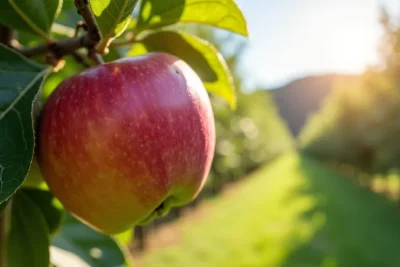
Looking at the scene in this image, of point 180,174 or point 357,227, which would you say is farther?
point 357,227

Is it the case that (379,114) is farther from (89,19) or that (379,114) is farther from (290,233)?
(89,19)

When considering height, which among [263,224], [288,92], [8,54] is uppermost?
[8,54]

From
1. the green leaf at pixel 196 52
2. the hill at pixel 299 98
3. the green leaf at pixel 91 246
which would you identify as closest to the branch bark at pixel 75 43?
the green leaf at pixel 196 52

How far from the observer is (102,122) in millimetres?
590

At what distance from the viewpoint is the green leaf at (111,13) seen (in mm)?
581

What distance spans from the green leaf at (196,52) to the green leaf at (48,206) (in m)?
0.29

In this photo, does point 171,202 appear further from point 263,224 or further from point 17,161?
point 263,224

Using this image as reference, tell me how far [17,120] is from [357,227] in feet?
32.1

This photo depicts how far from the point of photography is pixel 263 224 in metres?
10.6

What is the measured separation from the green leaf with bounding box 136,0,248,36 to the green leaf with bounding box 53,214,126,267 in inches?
18.4

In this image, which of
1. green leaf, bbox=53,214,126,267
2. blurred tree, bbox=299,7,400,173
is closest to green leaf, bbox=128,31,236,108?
green leaf, bbox=53,214,126,267

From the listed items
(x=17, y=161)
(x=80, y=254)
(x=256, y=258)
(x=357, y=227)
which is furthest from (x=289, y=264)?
(x=17, y=161)

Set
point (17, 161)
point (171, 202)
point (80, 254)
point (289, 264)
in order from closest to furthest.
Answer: point (17, 161) < point (171, 202) < point (80, 254) < point (289, 264)

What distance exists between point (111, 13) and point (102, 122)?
13 cm
